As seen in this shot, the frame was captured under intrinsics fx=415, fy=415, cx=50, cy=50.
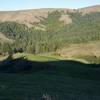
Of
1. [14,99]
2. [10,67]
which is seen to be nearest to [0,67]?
[10,67]

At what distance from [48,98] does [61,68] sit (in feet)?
245

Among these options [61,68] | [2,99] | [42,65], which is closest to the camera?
[2,99]

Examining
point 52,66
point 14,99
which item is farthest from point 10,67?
point 14,99

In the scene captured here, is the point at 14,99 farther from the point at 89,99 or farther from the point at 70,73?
the point at 70,73

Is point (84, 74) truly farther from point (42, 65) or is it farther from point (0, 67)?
point (0, 67)

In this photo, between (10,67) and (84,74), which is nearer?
(84,74)

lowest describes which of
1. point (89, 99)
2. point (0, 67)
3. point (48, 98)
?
point (0, 67)

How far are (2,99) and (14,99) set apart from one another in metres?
0.66

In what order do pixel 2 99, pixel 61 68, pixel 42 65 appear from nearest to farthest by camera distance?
pixel 2 99
pixel 61 68
pixel 42 65

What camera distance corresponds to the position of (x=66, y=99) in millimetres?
23031

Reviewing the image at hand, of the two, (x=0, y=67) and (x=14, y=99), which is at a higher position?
(x=14, y=99)

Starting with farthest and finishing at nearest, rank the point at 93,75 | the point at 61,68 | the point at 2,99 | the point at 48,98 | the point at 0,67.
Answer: the point at 0,67
the point at 61,68
the point at 93,75
the point at 2,99
the point at 48,98

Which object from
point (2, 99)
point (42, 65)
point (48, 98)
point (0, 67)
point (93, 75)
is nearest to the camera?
point (48, 98)

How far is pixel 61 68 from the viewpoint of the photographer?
92688mm
